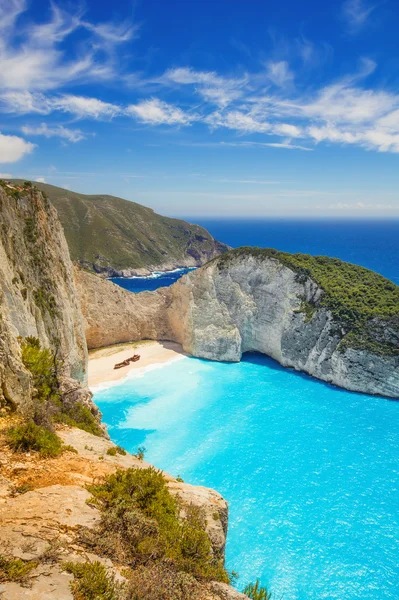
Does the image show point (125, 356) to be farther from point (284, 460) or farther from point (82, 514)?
point (82, 514)

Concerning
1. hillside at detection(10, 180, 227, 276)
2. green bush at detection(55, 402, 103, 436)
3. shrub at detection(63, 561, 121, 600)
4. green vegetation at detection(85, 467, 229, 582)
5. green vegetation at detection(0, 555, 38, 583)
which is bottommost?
green bush at detection(55, 402, 103, 436)

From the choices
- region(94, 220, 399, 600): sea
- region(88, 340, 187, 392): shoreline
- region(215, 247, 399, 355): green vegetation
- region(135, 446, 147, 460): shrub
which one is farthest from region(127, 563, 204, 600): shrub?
region(215, 247, 399, 355): green vegetation

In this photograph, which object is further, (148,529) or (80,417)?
(80,417)

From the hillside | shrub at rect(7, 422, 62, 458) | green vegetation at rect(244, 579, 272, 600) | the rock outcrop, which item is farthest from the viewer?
the hillside

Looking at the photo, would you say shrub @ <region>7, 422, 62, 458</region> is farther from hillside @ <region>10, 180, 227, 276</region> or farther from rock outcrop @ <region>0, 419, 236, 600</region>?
hillside @ <region>10, 180, 227, 276</region>

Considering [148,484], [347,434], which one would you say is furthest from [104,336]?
[148,484]

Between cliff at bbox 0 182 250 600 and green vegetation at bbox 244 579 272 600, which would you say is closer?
cliff at bbox 0 182 250 600

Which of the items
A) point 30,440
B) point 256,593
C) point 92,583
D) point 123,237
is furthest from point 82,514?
point 123,237
